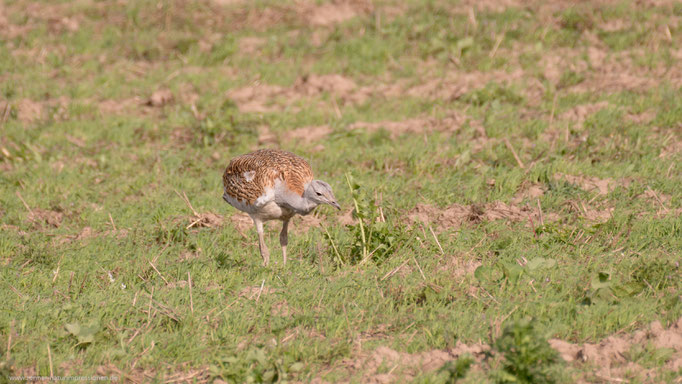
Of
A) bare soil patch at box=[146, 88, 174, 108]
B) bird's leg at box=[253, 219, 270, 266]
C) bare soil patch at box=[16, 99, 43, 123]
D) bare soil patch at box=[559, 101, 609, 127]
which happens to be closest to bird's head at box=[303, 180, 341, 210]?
bird's leg at box=[253, 219, 270, 266]

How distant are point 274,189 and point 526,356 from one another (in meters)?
2.77

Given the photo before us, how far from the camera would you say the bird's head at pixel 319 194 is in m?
6.20

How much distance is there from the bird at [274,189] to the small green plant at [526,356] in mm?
2043

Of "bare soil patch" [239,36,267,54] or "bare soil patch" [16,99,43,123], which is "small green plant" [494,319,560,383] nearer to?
"bare soil patch" [16,99,43,123]

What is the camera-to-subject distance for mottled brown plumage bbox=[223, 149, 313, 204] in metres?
6.49

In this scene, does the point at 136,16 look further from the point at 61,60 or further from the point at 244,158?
the point at 244,158

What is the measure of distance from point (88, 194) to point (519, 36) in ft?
23.6

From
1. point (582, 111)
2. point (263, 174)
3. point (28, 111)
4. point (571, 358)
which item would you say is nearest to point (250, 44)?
point (28, 111)

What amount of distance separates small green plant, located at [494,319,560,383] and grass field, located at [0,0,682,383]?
0.01 meters

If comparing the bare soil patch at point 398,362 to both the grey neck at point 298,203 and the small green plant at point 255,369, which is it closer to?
the small green plant at point 255,369

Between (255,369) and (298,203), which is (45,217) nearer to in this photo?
(298,203)

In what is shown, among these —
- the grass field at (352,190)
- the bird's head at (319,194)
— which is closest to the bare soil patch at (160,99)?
the grass field at (352,190)

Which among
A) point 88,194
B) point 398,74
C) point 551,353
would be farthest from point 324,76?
point 551,353

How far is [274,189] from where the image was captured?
6473 millimetres
